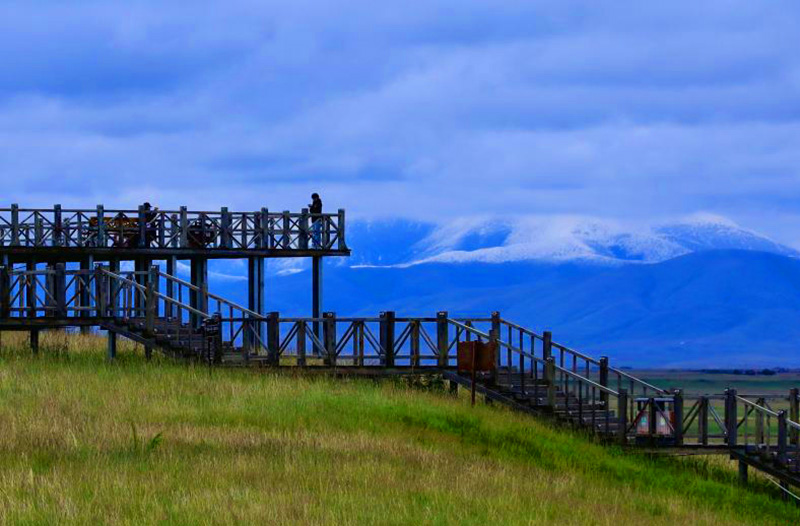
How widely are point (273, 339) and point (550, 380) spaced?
263 inches

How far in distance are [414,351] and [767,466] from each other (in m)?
8.34

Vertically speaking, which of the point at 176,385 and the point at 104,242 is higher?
the point at 104,242

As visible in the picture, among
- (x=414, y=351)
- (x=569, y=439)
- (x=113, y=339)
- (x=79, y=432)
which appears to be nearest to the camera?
(x=79, y=432)

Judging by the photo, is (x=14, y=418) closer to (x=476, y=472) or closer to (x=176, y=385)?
(x=176, y=385)

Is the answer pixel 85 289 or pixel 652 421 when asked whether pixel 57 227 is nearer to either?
pixel 85 289

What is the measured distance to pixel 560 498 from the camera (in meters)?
21.9

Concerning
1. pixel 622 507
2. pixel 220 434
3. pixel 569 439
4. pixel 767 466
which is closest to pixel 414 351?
pixel 569 439

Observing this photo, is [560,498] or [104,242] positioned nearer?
[560,498]

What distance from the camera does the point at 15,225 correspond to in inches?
1955

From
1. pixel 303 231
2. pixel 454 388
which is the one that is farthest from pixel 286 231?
pixel 454 388

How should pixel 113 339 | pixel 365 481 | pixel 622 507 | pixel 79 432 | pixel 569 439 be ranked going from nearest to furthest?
pixel 365 481
pixel 622 507
pixel 79 432
pixel 569 439
pixel 113 339

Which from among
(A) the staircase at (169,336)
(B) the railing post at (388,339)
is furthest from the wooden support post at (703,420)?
(A) the staircase at (169,336)

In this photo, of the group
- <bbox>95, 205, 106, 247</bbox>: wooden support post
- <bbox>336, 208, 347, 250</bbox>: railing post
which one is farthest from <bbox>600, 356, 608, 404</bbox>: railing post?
<bbox>95, 205, 106, 247</bbox>: wooden support post

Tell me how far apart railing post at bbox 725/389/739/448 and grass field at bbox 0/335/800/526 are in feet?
2.86
